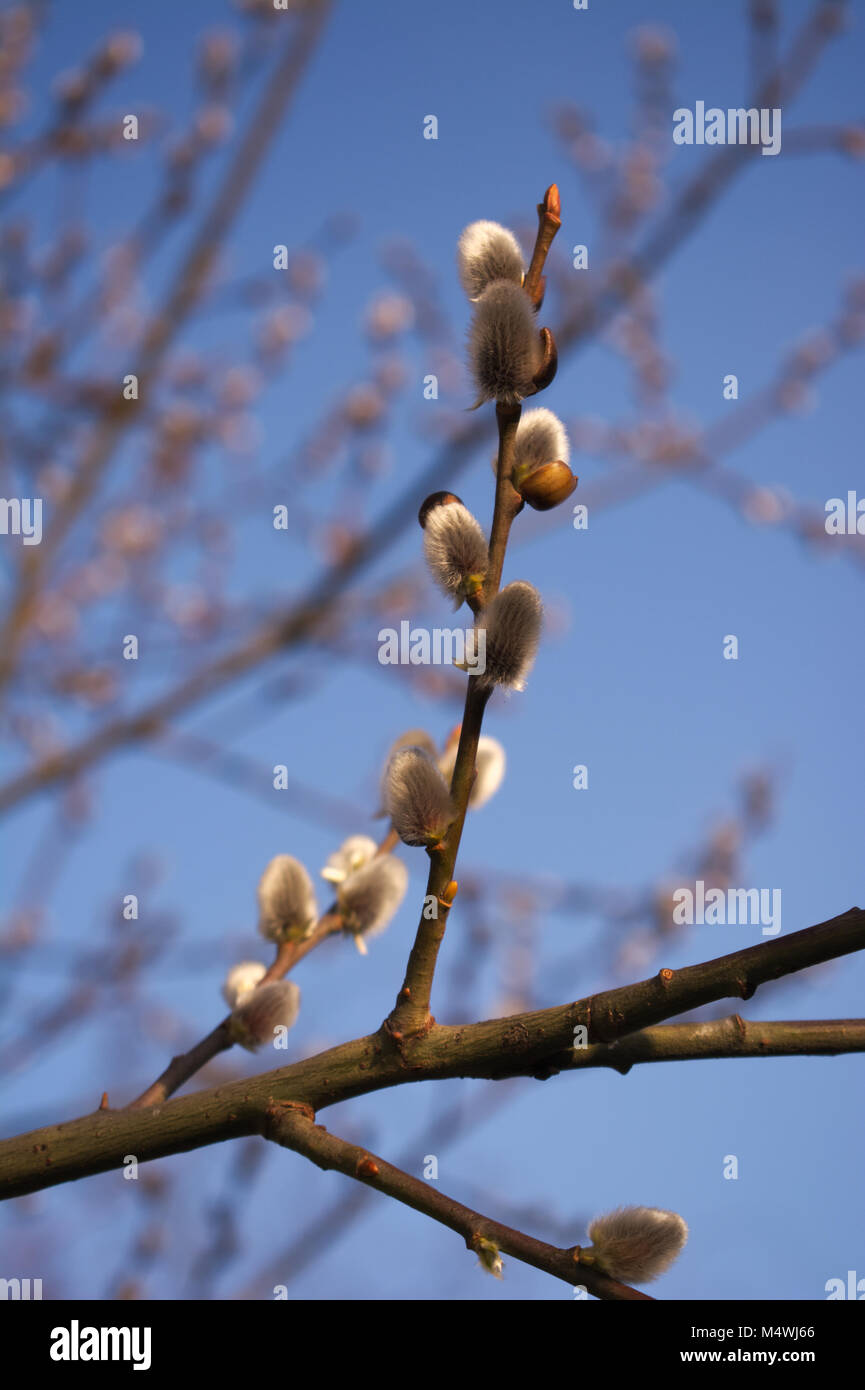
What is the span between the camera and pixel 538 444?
1093 mm

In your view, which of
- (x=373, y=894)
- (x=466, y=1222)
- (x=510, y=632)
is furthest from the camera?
(x=373, y=894)

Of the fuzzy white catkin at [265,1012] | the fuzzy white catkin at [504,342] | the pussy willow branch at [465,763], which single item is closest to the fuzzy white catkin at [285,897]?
the fuzzy white catkin at [265,1012]

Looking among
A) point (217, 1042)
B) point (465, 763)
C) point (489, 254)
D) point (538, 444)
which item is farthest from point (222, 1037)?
point (489, 254)

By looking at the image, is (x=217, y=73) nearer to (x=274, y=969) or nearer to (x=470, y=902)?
(x=470, y=902)

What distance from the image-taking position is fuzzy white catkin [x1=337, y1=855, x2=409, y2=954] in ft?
4.88

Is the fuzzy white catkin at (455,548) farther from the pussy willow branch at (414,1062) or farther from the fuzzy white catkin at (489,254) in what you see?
the pussy willow branch at (414,1062)

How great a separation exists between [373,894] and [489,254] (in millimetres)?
821

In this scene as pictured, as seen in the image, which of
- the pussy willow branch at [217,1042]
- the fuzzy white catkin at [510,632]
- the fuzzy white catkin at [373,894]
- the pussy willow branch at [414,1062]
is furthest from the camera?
the fuzzy white catkin at [373,894]

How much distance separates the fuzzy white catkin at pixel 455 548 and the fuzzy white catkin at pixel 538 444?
0.08 metres

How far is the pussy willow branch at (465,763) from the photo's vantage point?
3.36 ft

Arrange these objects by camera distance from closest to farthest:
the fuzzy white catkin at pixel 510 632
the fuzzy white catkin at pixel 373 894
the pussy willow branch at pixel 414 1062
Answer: the pussy willow branch at pixel 414 1062 < the fuzzy white catkin at pixel 510 632 < the fuzzy white catkin at pixel 373 894

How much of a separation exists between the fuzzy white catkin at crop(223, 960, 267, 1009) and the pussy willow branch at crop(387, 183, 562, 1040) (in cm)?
57

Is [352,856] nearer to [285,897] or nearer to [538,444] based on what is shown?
[285,897]
